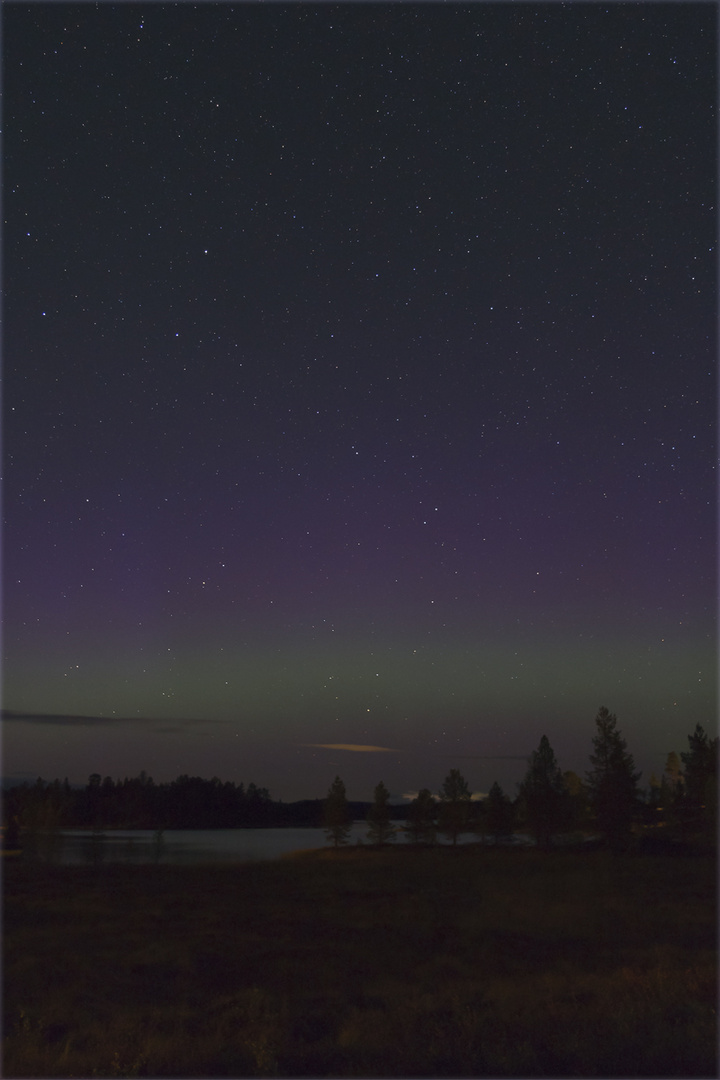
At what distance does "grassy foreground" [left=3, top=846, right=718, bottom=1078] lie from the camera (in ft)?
28.0

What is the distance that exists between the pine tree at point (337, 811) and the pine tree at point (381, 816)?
2.24m

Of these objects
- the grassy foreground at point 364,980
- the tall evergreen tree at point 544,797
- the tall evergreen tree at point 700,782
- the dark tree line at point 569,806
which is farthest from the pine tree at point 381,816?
the grassy foreground at point 364,980

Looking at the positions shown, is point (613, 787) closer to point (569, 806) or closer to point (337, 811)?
point (569, 806)

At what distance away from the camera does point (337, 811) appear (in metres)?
64.6

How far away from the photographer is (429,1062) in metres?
8.34

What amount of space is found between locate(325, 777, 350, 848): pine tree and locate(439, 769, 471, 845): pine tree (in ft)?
27.8

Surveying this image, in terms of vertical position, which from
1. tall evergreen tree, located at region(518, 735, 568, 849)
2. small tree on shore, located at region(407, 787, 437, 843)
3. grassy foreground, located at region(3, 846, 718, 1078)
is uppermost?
grassy foreground, located at region(3, 846, 718, 1078)

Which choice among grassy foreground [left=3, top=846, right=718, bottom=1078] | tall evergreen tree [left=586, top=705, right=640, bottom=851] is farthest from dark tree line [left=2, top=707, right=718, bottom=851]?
grassy foreground [left=3, top=846, right=718, bottom=1078]

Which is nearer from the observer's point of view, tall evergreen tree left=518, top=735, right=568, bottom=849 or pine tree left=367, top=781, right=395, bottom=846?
tall evergreen tree left=518, top=735, right=568, bottom=849

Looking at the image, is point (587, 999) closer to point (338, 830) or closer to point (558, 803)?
point (558, 803)

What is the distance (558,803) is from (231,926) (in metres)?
36.5

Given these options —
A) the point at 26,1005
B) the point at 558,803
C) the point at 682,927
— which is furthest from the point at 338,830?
the point at 26,1005

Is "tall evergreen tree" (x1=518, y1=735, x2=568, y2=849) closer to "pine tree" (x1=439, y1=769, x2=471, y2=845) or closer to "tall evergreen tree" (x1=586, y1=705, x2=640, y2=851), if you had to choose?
"tall evergreen tree" (x1=586, y1=705, x2=640, y2=851)

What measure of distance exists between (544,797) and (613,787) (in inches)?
215
